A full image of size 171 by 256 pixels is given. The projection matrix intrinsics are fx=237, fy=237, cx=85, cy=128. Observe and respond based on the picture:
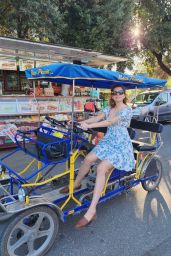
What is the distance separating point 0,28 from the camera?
33.1 feet

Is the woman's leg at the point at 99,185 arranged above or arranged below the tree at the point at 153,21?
below

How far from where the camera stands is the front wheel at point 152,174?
4.15 meters

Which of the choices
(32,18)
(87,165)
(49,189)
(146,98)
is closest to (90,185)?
(87,165)

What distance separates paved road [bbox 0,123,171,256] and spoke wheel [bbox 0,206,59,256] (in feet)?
0.60

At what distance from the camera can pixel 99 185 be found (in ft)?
10.1

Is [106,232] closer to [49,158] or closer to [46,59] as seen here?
[49,158]

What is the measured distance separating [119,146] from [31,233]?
1.60 metres

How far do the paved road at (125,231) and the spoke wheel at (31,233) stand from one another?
7.2 inches

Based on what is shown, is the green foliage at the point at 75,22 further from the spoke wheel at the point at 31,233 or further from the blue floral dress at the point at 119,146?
the spoke wheel at the point at 31,233

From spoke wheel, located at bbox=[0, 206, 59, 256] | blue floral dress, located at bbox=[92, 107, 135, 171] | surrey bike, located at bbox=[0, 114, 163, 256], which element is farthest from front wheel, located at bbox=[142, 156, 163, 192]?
spoke wheel, located at bbox=[0, 206, 59, 256]

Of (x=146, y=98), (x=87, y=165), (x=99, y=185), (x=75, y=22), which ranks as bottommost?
(x=99, y=185)

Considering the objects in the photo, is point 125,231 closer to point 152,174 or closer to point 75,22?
point 152,174

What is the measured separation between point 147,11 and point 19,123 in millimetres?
12511

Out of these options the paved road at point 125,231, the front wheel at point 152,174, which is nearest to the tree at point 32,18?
the front wheel at point 152,174
